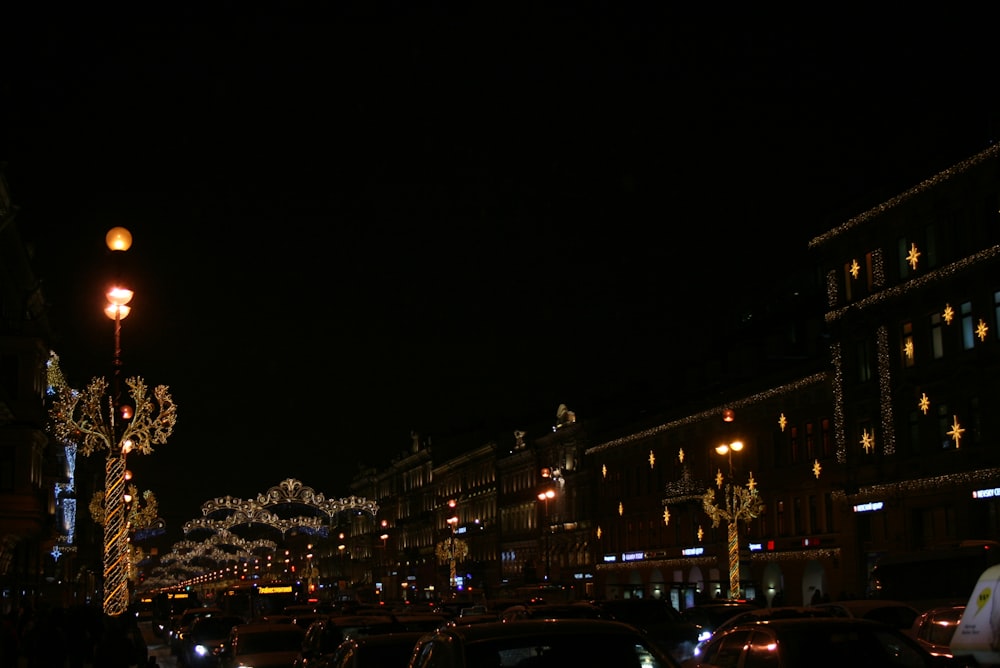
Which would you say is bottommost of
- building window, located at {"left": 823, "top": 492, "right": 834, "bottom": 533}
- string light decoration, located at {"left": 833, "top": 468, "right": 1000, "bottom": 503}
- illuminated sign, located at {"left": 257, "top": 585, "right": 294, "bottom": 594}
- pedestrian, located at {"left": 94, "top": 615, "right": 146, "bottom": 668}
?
illuminated sign, located at {"left": 257, "top": 585, "right": 294, "bottom": 594}

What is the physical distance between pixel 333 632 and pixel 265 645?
5.12m

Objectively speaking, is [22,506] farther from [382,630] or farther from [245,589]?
[382,630]

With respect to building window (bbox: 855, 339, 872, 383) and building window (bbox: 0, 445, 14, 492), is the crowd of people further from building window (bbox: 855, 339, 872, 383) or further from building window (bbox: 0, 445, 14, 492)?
building window (bbox: 855, 339, 872, 383)

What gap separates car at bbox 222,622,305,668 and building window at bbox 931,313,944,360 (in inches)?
1056

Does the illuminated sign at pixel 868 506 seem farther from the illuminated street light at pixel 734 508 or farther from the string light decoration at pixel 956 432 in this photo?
the string light decoration at pixel 956 432

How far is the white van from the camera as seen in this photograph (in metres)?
10.3

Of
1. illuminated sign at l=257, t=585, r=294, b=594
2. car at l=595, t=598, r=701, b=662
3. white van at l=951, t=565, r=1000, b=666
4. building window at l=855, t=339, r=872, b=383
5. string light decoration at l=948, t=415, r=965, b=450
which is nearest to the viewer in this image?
white van at l=951, t=565, r=1000, b=666

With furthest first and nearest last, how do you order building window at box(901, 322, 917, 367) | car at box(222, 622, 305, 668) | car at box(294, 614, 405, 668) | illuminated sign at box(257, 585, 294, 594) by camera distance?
illuminated sign at box(257, 585, 294, 594), building window at box(901, 322, 917, 367), car at box(222, 622, 305, 668), car at box(294, 614, 405, 668)

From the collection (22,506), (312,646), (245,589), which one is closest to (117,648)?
(312,646)

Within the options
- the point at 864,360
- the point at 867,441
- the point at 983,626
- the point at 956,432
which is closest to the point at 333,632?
the point at 983,626

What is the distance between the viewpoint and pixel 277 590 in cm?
6359

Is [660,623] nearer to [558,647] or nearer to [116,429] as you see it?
[116,429]

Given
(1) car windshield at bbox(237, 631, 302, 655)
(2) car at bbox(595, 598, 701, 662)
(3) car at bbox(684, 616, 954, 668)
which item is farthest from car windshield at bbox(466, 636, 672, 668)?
(2) car at bbox(595, 598, 701, 662)

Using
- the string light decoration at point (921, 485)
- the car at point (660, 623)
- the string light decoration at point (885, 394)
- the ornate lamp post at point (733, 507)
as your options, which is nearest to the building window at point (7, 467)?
the ornate lamp post at point (733, 507)
